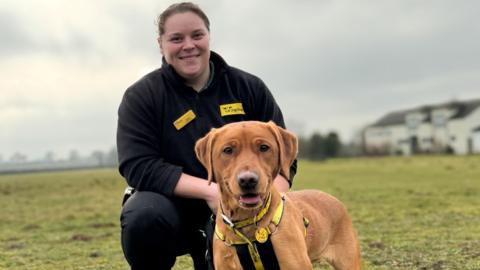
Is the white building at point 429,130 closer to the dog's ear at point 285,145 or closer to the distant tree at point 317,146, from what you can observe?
the distant tree at point 317,146

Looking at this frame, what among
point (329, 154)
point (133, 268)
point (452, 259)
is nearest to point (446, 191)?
point (452, 259)

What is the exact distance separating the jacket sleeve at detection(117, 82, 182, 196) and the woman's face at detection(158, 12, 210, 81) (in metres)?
0.43

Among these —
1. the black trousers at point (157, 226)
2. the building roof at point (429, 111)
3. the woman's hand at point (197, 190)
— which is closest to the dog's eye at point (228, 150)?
the woman's hand at point (197, 190)

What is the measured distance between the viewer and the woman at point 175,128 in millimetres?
5285

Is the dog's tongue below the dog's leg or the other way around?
the other way around

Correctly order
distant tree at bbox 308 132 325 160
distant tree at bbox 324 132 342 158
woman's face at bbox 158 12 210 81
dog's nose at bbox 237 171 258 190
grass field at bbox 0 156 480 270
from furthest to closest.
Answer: distant tree at bbox 324 132 342 158 → distant tree at bbox 308 132 325 160 → grass field at bbox 0 156 480 270 → woman's face at bbox 158 12 210 81 → dog's nose at bbox 237 171 258 190

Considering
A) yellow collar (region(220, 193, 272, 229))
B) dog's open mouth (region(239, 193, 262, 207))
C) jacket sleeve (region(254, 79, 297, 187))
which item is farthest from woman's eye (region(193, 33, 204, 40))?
dog's open mouth (region(239, 193, 262, 207))

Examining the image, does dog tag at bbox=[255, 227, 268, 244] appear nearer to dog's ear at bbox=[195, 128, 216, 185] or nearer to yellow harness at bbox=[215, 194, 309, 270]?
yellow harness at bbox=[215, 194, 309, 270]

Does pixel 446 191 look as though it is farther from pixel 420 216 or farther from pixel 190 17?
pixel 190 17

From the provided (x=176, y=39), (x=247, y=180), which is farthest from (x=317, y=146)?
(x=247, y=180)

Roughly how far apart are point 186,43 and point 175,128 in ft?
2.66

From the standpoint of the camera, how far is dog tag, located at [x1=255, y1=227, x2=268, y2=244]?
4355 mm

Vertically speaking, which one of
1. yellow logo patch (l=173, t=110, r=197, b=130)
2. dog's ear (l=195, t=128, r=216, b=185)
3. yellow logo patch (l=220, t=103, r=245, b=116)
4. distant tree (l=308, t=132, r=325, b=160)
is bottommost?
distant tree (l=308, t=132, r=325, b=160)

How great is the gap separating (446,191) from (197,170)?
1619 cm
